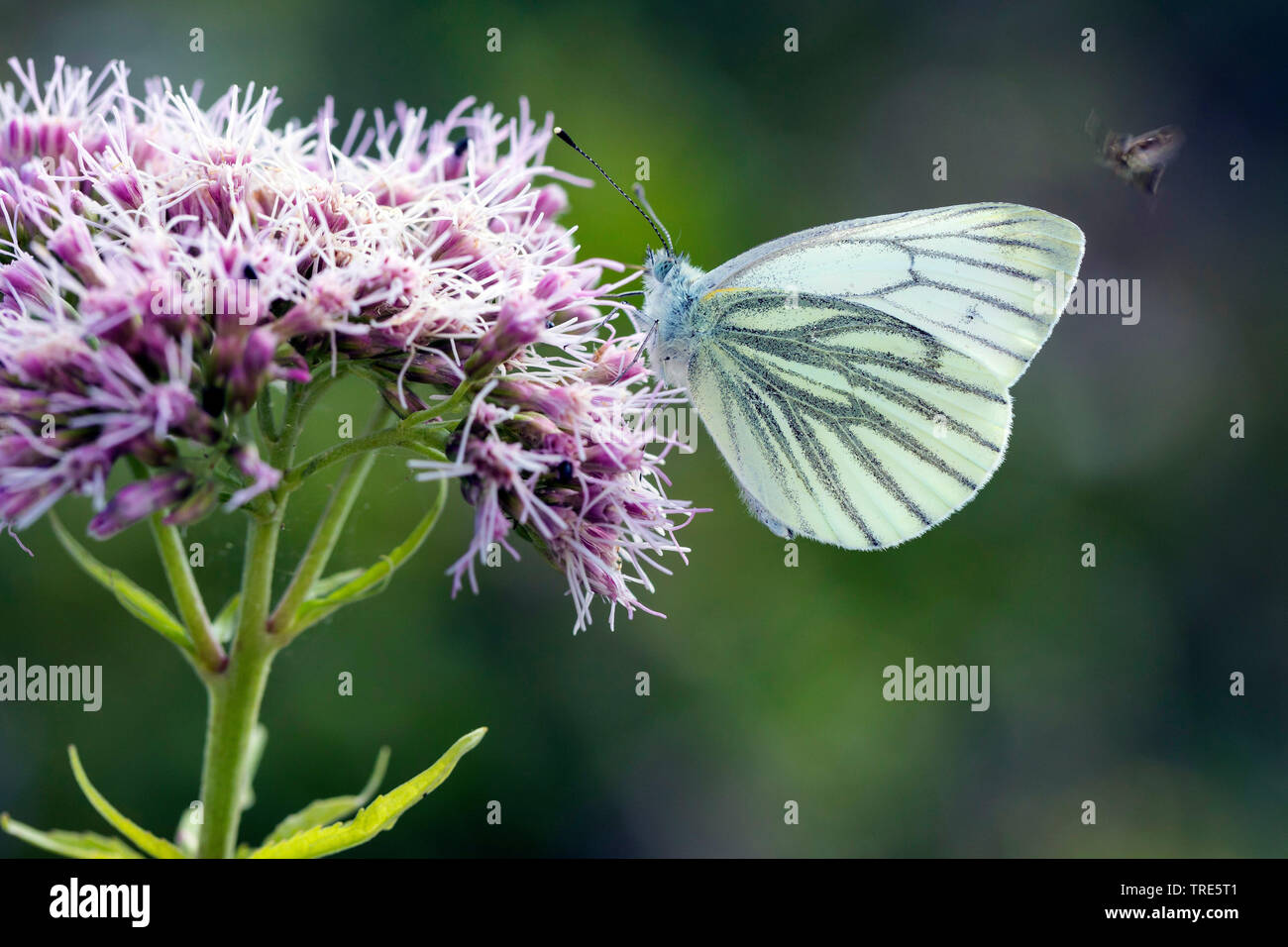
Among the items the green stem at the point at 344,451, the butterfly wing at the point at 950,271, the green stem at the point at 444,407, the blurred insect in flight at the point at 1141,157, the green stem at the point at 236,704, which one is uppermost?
the blurred insect in flight at the point at 1141,157

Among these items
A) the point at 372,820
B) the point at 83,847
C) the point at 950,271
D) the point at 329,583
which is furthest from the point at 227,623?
the point at 950,271

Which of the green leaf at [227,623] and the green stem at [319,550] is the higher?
the green stem at [319,550]

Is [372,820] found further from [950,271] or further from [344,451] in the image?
[950,271]

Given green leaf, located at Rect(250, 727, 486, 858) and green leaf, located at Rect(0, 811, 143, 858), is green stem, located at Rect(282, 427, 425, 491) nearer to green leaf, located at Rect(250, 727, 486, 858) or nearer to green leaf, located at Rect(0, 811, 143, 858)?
green leaf, located at Rect(250, 727, 486, 858)

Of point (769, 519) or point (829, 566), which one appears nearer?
point (769, 519)

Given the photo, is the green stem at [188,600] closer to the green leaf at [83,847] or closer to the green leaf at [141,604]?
the green leaf at [141,604]

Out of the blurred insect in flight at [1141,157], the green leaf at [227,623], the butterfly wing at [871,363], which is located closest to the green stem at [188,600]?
the green leaf at [227,623]

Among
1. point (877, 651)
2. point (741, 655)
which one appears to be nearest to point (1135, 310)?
point (877, 651)

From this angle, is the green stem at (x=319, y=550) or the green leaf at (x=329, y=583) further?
the green leaf at (x=329, y=583)
